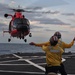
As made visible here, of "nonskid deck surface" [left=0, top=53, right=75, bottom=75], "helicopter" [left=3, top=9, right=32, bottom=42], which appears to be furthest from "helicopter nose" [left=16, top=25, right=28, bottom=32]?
"nonskid deck surface" [left=0, top=53, right=75, bottom=75]

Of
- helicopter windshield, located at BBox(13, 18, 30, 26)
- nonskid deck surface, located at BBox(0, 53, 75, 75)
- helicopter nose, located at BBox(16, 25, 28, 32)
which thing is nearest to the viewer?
nonskid deck surface, located at BBox(0, 53, 75, 75)

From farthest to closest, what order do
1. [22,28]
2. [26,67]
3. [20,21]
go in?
1. [20,21]
2. [22,28]
3. [26,67]

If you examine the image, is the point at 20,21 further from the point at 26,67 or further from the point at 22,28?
the point at 26,67

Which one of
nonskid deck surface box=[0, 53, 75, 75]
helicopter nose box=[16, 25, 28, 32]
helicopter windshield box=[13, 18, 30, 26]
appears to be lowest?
nonskid deck surface box=[0, 53, 75, 75]

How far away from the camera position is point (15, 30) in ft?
136

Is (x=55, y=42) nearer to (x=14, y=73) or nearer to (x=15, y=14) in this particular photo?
(x=14, y=73)

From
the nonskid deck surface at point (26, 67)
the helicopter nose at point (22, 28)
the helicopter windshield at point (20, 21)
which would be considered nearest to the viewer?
the nonskid deck surface at point (26, 67)

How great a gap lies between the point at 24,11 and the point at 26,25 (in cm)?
418

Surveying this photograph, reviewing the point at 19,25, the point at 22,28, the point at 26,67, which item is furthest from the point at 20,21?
the point at 26,67

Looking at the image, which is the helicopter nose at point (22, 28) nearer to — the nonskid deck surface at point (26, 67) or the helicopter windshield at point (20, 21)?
the helicopter windshield at point (20, 21)

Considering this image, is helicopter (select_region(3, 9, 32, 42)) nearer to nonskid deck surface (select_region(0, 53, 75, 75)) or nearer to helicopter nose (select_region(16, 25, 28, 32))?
helicopter nose (select_region(16, 25, 28, 32))

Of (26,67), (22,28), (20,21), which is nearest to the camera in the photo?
(26,67)

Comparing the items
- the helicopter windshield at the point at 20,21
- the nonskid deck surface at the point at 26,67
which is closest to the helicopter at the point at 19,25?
the helicopter windshield at the point at 20,21

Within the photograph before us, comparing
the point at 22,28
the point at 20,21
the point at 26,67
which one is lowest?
the point at 26,67
